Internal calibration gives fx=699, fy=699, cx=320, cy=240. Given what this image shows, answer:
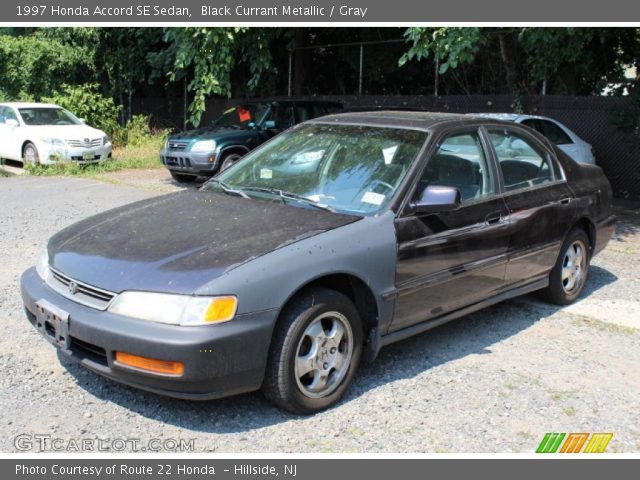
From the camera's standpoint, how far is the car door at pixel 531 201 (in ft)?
16.9

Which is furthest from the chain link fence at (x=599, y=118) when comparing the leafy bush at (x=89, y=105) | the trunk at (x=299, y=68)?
the leafy bush at (x=89, y=105)

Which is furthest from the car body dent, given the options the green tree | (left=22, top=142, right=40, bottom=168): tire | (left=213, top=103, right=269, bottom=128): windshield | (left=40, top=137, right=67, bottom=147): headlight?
the green tree

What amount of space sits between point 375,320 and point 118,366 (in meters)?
1.53

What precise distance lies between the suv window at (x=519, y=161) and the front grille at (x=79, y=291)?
117 inches

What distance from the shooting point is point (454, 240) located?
4.61 metres

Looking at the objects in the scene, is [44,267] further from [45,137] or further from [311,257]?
[45,137]

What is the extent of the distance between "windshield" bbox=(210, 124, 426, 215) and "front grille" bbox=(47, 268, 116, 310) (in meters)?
1.37

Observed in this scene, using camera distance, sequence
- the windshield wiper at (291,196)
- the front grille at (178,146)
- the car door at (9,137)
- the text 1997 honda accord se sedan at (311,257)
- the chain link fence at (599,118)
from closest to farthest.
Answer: the text 1997 honda accord se sedan at (311,257), the windshield wiper at (291,196), the chain link fence at (599,118), the front grille at (178,146), the car door at (9,137)

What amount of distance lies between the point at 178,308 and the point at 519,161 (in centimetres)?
313

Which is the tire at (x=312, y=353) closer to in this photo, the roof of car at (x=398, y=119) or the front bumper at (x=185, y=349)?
the front bumper at (x=185, y=349)

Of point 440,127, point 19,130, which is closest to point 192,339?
Answer: point 440,127

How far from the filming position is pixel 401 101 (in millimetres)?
15469

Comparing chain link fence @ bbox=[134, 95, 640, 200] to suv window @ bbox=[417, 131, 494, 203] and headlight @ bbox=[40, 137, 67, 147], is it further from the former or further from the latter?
headlight @ bbox=[40, 137, 67, 147]
